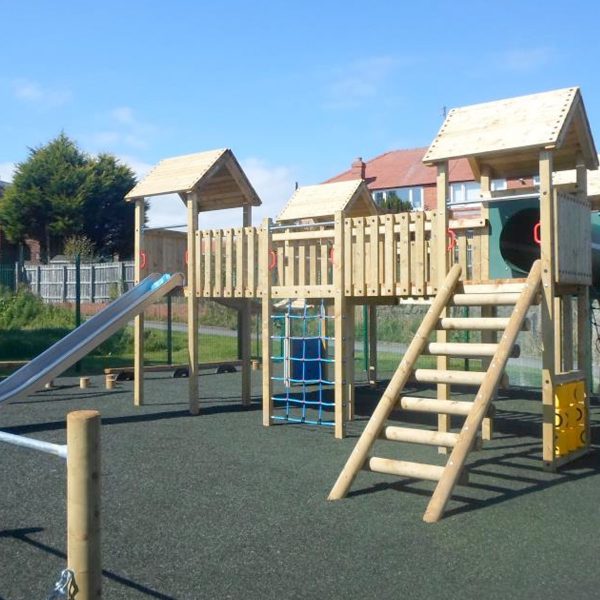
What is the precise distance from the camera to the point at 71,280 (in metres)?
30.1

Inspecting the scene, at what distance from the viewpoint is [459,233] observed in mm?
10227

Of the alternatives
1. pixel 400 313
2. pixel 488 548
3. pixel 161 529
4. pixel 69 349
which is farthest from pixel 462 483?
pixel 400 313

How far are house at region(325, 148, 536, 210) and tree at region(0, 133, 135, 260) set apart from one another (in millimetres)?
14247

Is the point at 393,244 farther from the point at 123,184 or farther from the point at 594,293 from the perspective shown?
the point at 123,184

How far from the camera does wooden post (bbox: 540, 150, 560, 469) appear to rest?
7.92 metres

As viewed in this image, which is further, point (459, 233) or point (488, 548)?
point (459, 233)

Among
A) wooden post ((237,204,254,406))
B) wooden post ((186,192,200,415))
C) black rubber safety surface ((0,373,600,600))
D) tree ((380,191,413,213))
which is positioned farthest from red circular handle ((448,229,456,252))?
tree ((380,191,413,213))

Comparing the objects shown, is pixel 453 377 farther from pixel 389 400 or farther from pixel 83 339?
pixel 83 339

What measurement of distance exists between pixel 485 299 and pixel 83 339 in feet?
21.4

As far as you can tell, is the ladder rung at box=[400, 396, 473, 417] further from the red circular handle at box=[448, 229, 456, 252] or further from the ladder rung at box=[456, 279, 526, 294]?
the red circular handle at box=[448, 229, 456, 252]

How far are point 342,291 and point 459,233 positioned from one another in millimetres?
1735

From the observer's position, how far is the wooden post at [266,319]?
1088 cm

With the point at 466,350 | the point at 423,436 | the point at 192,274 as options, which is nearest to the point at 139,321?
the point at 192,274

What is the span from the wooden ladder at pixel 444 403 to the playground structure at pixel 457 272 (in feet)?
0.04
